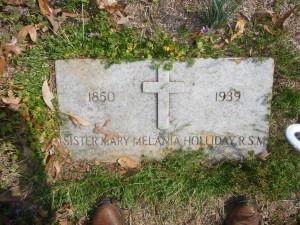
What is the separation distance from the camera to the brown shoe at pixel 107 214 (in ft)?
10.2

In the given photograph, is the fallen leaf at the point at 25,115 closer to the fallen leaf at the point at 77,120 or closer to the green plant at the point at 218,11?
the fallen leaf at the point at 77,120

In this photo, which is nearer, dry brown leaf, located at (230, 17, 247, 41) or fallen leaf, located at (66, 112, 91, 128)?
dry brown leaf, located at (230, 17, 247, 41)

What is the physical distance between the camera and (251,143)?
3.11 metres

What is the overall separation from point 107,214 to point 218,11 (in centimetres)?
215

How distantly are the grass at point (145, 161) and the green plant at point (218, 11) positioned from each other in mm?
130

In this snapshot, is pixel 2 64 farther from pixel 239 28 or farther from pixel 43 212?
pixel 239 28

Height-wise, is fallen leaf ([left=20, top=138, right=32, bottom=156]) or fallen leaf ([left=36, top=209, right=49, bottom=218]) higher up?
fallen leaf ([left=20, top=138, right=32, bottom=156])

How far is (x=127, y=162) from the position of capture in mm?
3186

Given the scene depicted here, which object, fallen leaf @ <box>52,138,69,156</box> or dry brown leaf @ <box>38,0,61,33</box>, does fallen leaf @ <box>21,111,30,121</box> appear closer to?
fallen leaf @ <box>52,138,69,156</box>

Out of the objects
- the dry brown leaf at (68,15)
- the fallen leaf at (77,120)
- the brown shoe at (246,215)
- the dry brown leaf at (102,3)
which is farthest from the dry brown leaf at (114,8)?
the brown shoe at (246,215)

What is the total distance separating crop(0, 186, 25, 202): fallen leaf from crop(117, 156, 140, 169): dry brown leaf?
41.1 inches

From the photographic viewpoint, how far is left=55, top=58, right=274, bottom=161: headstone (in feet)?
9.69

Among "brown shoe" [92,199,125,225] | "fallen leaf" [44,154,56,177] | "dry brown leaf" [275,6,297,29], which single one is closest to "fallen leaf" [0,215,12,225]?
"fallen leaf" [44,154,56,177]

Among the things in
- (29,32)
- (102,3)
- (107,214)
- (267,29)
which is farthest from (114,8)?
(107,214)
